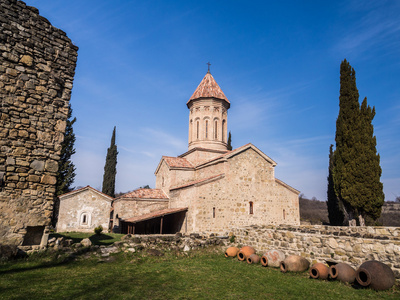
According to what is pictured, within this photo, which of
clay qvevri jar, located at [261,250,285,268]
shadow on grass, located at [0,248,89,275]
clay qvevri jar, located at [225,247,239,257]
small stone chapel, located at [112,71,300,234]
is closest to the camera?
shadow on grass, located at [0,248,89,275]

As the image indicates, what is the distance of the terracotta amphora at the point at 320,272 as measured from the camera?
630 centimetres

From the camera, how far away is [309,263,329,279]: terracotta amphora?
20.7 feet

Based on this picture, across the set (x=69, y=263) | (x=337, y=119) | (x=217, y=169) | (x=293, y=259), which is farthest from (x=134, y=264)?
(x=337, y=119)

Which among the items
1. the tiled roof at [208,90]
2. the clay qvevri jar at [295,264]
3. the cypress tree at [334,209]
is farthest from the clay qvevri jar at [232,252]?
the cypress tree at [334,209]

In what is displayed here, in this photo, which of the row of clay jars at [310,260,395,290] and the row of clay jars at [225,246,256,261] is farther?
the row of clay jars at [225,246,256,261]

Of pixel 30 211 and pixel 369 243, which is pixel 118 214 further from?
pixel 369 243

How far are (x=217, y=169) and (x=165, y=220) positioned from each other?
16.8ft

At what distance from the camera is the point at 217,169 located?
1533 cm

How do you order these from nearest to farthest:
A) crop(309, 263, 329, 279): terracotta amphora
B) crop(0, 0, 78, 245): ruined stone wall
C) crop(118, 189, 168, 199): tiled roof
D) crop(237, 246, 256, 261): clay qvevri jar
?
crop(0, 0, 78, 245): ruined stone wall < crop(309, 263, 329, 279): terracotta amphora < crop(237, 246, 256, 261): clay qvevri jar < crop(118, 189, 168, 199): tiled roof

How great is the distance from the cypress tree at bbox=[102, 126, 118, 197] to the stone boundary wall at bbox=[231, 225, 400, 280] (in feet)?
68.5

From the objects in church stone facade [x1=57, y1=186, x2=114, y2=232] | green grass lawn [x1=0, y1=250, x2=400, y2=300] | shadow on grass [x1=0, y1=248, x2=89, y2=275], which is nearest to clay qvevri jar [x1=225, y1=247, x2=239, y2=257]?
green grass lawn [x1=0, y1=250, x2=400, y2=300]

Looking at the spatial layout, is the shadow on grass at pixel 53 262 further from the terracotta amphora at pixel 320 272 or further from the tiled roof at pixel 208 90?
the tiled roof at pixel 208 90

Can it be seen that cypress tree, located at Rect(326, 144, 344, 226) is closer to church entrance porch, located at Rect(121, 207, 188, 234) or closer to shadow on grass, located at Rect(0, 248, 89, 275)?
church entrance porch, located at Rect(121, 207, 188, 234)

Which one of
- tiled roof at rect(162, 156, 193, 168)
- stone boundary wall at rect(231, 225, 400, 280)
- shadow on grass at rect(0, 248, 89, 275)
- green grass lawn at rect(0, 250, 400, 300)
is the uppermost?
tiled roof at rect(162, 156, 193, 168)
